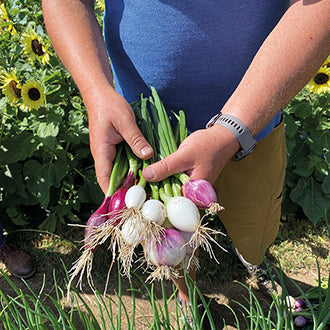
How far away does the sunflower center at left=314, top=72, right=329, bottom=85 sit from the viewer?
199cm

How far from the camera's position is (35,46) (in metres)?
2.16

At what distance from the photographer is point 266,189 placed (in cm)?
171

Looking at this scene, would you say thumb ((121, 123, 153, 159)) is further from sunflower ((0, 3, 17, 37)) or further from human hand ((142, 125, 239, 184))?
sunflower ((0, 3, 17, 37))

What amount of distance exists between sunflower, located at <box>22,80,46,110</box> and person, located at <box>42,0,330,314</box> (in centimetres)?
72

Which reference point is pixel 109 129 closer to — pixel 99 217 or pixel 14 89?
→ pixel 99 217

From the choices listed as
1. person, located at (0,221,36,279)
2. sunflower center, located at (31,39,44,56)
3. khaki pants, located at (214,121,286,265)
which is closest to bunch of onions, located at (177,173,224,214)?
khaki pants, located at (214,121,286,265)

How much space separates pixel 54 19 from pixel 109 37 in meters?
0.20

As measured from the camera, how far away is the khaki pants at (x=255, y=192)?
159 cm

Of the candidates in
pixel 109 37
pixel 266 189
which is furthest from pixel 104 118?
pixel 266 189

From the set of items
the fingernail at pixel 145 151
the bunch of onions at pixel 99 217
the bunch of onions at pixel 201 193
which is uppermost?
the fingernail at pixel 145 151

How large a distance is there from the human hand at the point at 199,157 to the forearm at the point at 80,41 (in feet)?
1.09

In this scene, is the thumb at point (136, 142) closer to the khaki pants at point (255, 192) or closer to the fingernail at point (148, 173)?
the fingernail at point (148, 173)

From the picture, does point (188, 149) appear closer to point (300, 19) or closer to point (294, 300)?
point (300, 19)

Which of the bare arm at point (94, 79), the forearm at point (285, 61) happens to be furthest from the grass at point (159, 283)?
the forearm at point (285, 61)
